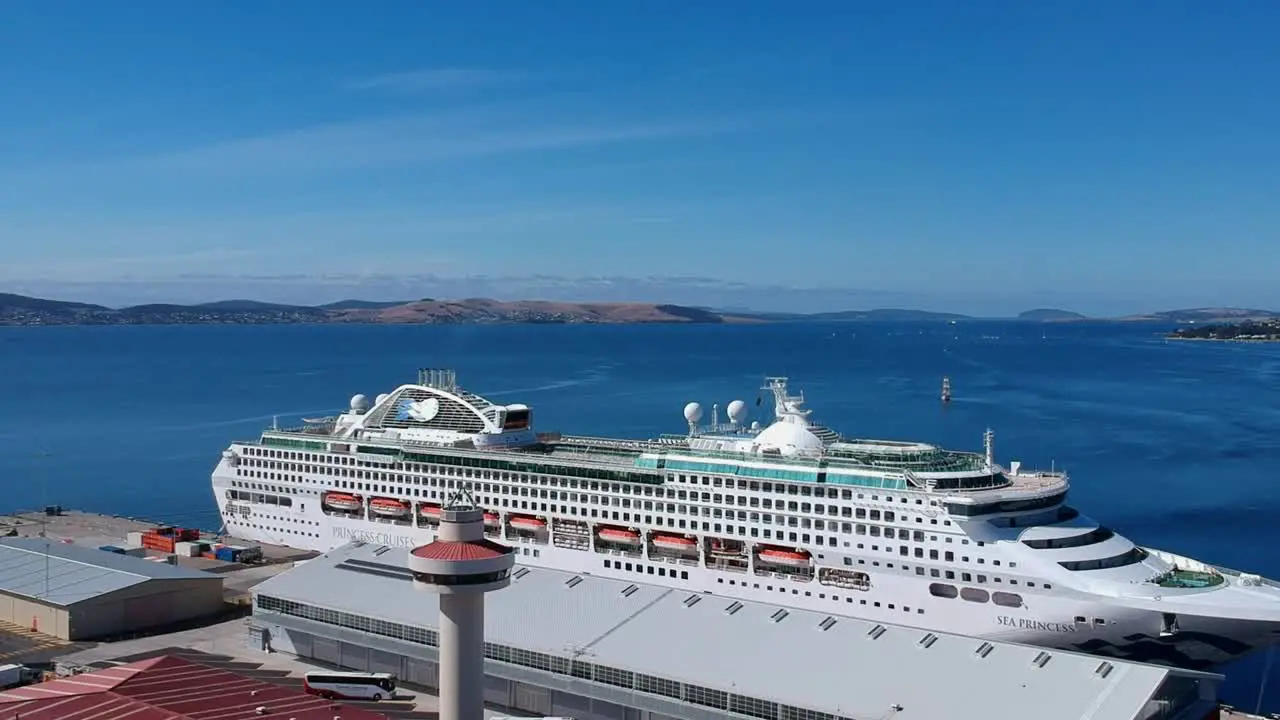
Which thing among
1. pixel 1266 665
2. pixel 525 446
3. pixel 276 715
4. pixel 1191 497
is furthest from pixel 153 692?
pixel 1191 497

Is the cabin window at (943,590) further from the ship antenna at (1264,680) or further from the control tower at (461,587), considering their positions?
the control tower at (461,587)

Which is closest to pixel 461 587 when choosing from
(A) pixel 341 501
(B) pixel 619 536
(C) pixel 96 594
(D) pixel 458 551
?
(D) pixel 458 551

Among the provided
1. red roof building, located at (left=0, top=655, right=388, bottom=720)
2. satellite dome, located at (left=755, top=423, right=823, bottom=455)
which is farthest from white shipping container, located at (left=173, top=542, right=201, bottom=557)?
satellite dome, located at (left=755, top=423, right=823, bottom=455)

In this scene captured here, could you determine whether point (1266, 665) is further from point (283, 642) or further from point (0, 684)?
point (0, 684)

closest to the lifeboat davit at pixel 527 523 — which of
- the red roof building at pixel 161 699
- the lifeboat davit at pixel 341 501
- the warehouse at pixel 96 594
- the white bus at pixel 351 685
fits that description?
the lifeboat davit at pixel 341 501

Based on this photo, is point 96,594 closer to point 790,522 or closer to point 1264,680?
point 790,522

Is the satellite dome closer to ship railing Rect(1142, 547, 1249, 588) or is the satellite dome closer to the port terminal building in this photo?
the port terminal building
